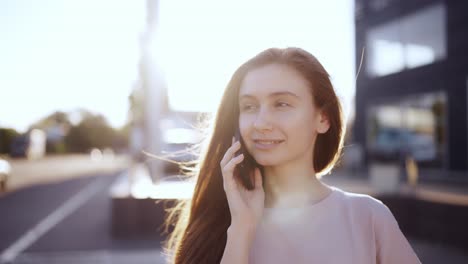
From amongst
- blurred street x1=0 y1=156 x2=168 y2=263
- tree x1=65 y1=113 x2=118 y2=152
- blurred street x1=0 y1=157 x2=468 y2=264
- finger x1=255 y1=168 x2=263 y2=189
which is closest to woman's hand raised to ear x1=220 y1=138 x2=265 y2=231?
finger x1=255 y1=168 x2=263 y2=189

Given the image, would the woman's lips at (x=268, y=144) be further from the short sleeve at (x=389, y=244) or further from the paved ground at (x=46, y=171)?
the paved ground at (x=46, y=171)

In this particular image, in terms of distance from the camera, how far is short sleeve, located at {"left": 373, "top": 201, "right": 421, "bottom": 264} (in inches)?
66.6

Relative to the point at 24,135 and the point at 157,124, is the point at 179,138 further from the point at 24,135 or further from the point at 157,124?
the point at 24,135

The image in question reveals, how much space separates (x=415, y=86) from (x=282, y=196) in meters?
18.8

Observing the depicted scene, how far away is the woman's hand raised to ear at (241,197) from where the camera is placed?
1685mm

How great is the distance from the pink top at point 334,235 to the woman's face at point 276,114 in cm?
23

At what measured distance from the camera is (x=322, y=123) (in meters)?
1.97

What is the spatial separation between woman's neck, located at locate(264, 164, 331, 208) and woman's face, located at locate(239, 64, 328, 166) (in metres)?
0.06

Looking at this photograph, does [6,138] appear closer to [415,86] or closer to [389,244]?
[415,86]

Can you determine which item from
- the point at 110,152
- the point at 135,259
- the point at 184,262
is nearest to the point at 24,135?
the point at 110,152

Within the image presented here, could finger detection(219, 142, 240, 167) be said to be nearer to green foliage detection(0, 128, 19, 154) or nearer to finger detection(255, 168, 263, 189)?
finger detection(255, 168, 263, 189)

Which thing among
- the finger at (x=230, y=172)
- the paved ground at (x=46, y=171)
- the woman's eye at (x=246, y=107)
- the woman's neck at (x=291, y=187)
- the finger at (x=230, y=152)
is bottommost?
the paved ground at (x=46, y=171)

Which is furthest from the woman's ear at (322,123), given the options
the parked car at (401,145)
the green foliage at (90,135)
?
the green foliage at (90,135)

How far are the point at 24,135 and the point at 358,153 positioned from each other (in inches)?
1776
